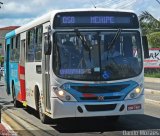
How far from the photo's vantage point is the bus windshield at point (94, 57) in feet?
37.4

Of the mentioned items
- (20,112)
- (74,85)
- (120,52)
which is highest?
(120,52)

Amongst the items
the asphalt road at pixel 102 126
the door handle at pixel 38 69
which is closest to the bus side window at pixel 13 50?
the asphalt road at pixel 102 126

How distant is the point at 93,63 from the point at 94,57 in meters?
0.15

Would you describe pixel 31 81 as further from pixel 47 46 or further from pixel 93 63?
pixel 93 63

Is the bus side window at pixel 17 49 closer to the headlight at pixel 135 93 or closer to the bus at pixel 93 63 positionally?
the bus at pixel 93 63

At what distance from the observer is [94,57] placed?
1154cm

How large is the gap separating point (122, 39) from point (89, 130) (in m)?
2.37

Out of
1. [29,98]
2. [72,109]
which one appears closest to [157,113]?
[29,98]

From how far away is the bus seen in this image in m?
→ 11.3

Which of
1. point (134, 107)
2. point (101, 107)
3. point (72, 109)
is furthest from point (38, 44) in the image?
point (134, 107)

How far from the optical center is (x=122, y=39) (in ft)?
38.9

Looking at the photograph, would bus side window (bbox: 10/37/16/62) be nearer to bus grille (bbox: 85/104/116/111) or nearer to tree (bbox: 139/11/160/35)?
bus grille (bbox: 85/104/116/111)

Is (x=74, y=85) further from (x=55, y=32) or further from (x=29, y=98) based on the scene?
(x=29, y=98)

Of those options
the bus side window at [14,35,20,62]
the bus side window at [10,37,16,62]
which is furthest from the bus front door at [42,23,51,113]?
the bus side window at [10,37,16,62]
